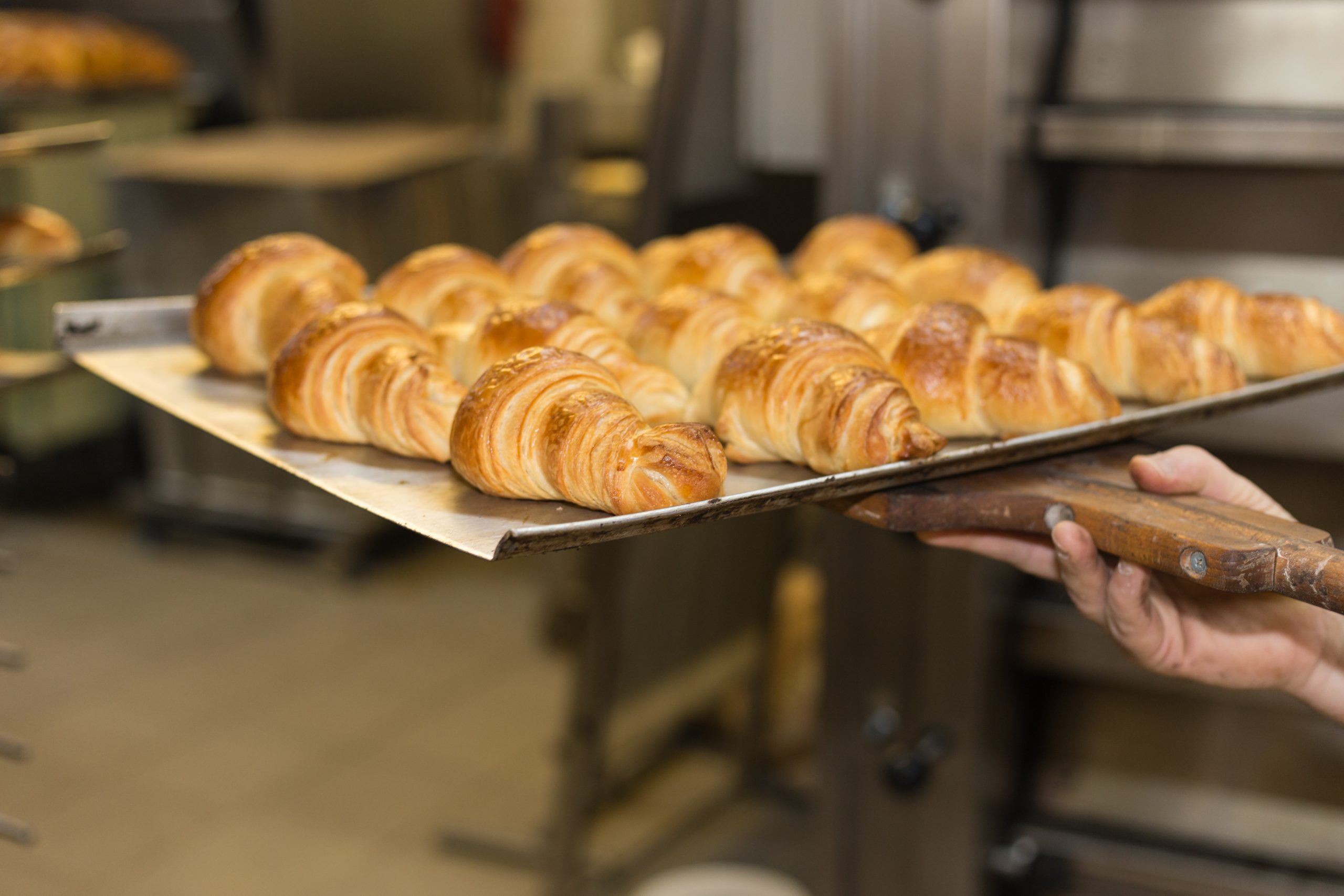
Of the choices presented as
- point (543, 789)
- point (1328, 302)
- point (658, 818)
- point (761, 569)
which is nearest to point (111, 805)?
point (543, 789)

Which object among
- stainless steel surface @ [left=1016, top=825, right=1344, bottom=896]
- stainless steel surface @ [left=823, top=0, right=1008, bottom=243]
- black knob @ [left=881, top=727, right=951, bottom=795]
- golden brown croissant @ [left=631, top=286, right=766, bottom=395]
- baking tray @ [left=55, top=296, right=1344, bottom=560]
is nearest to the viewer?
baking tray @ [left=55, top=296, right=1344, bottom=560]

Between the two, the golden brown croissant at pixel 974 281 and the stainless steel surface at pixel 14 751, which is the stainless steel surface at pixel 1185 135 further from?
the stainless steel surface at pixel 14 751

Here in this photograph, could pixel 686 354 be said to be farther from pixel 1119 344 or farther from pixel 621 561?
pixel 621 561

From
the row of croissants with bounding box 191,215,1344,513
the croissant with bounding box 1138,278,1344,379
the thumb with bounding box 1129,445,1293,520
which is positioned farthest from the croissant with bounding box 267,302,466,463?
the croissant with bounding box 1138,278,1344,379

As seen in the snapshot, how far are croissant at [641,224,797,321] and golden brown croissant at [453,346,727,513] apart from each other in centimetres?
41

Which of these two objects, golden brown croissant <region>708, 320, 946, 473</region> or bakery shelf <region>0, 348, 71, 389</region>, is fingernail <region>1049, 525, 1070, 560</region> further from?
bakery shelf <region>0, 348, 71, 389</region>

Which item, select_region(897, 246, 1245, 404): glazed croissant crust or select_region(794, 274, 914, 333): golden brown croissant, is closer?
select_region(897, 246, 1245, 404): glazed croissant crust

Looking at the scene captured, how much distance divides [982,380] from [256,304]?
0.70m

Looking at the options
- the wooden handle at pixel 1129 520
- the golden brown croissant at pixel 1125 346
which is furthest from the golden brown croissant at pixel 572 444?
the golden brown croissant at pixel 1125 346

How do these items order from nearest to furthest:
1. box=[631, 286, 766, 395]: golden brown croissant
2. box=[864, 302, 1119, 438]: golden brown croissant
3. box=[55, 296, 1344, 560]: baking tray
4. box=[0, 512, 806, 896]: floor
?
box=[55, 296, 1344, 560]: baking tray, box=[864, 302, 1119, 438]: golden brown croissant, box=[631, 286, 766, 395]: golden brown croissant, box=[0, 512, 806, 896]: floor

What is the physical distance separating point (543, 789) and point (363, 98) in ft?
8.40

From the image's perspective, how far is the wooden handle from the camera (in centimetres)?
88

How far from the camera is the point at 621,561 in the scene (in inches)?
100.0

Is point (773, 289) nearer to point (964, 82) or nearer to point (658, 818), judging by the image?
point (964, 82)
